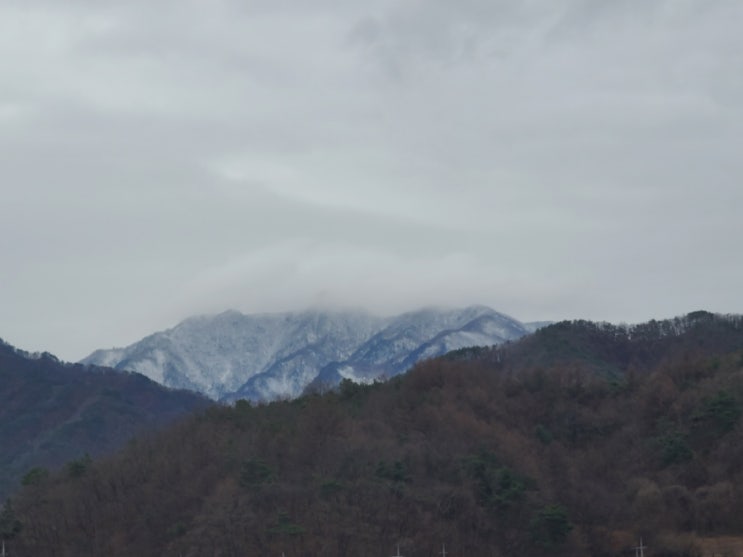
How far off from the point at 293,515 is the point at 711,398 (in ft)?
96.0

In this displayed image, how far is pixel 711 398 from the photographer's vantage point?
7806 centimetres

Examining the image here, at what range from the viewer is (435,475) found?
229ft

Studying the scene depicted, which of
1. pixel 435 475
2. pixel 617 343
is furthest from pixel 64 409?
pixel 435 475

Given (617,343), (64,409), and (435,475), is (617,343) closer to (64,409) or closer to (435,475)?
(435,475)

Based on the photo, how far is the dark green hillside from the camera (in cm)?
14288

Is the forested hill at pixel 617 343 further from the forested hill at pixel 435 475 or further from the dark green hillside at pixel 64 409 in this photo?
the dark green hillside at pixel 64 409

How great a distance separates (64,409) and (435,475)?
335ft

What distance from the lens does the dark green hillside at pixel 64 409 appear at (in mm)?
142875

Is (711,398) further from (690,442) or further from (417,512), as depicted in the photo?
(417,512)

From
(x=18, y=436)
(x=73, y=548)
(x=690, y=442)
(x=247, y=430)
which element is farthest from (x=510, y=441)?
(x=18, y=436)

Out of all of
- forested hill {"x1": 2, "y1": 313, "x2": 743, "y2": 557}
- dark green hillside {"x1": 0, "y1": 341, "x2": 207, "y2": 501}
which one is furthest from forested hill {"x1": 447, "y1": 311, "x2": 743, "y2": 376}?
dark green hillside {"x1": 0, "y1": 341, "x2": 207, "y2": 501}

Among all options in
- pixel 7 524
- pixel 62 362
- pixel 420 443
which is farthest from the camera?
pixel 62 362

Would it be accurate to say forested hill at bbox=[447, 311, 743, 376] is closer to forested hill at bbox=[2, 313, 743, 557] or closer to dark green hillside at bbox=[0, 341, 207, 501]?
forested hill at bbox=[2, 313, 743, 557]

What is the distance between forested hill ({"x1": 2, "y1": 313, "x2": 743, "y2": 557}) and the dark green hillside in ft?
168
